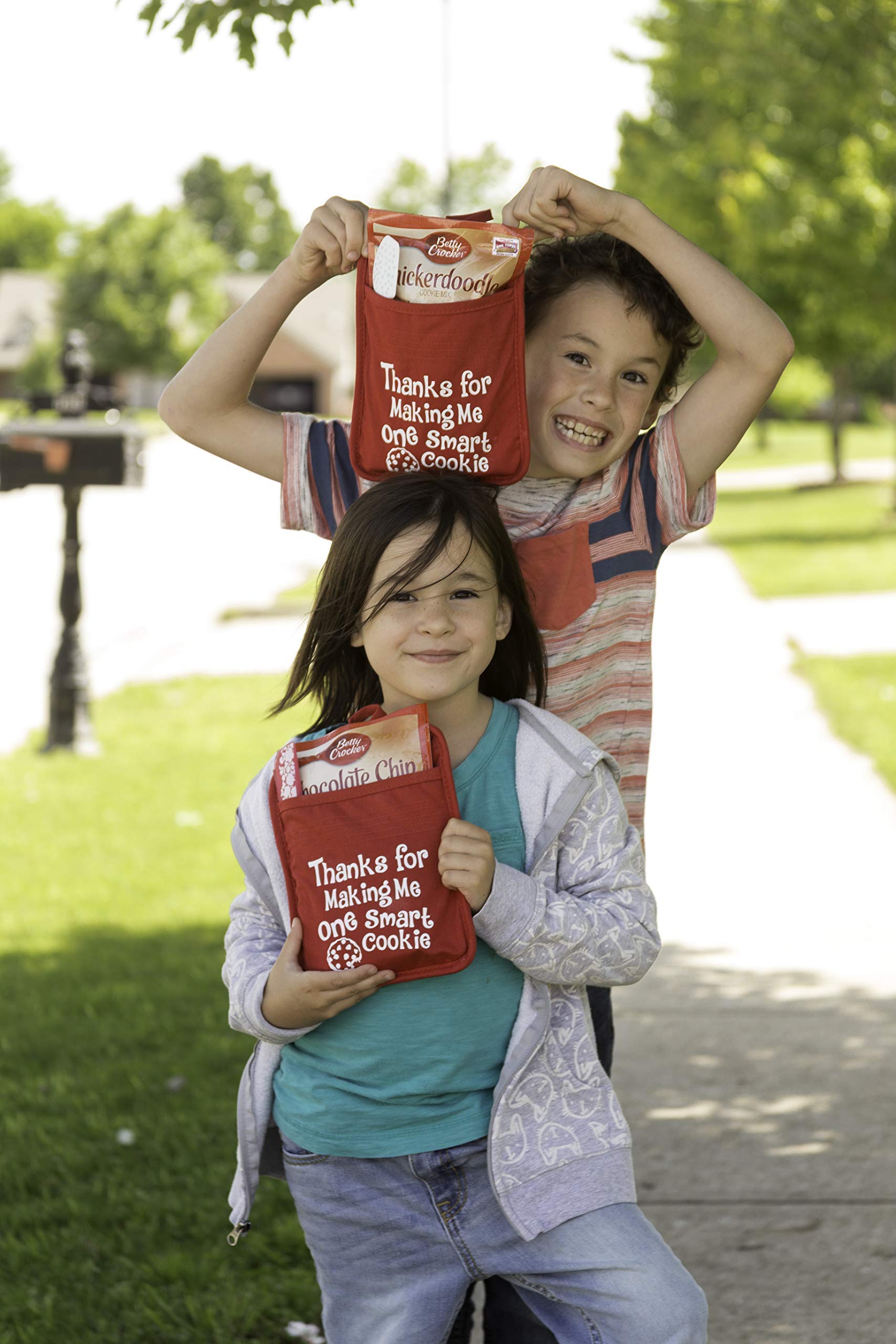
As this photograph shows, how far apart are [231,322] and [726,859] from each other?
4.19 m

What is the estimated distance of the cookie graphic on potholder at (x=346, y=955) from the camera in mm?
2062

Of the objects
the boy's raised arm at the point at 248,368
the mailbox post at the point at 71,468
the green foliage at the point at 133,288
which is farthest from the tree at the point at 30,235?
the boy's raised arm at the point at 248,368

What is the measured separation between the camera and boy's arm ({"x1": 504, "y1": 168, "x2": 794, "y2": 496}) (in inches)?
92.0

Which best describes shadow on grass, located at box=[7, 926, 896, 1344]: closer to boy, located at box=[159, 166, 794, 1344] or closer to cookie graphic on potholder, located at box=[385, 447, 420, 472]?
boy, located at box=[159, 166, 794, 1344]

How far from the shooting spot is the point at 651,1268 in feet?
6.58

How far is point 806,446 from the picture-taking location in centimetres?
5281

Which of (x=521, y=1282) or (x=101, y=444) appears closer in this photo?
(x=521, y=1282)

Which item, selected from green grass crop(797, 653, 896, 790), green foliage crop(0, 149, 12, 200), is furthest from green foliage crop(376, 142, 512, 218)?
green grass crop(797, 653, 896, 790)

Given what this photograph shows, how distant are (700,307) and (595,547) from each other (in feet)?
1.25

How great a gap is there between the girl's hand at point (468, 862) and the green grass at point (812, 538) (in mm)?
12145

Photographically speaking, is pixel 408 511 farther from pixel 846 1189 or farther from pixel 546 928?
pixel 846 1189

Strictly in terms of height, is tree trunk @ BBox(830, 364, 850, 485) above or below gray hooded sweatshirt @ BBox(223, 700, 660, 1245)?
below

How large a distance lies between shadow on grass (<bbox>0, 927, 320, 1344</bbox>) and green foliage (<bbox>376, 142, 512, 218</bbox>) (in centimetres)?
6784

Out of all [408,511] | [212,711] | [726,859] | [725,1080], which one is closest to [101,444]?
[212,711]
